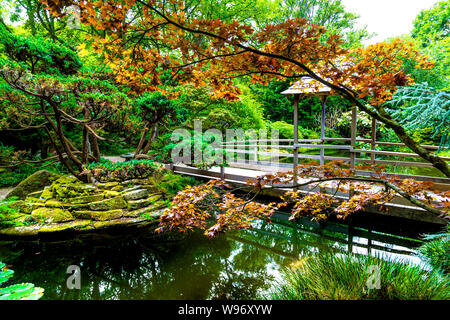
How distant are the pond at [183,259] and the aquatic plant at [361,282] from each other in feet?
2.15

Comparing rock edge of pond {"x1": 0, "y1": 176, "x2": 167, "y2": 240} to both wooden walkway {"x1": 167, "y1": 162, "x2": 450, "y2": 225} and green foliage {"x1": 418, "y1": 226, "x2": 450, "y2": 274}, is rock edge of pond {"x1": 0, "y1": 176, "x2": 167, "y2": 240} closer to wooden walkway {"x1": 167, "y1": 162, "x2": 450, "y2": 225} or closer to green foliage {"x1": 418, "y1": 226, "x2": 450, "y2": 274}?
wooden walkway {"x1": 167, "y1": 162, "x2": 450, "y2": 225}

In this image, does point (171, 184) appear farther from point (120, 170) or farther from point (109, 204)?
point (109, 204)

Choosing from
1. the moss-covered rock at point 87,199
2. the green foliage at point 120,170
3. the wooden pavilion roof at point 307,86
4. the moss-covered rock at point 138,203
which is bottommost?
the moss-covered rock at point 138,203

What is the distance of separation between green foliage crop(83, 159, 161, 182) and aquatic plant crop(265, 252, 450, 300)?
15.0 feet

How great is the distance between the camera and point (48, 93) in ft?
14.8

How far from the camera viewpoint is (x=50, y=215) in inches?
190

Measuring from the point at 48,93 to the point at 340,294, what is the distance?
18.7ft

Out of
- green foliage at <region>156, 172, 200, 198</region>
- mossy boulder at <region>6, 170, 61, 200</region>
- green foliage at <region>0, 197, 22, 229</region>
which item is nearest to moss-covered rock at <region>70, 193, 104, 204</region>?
green foliage at <region>0, 197, 22, 229</region>

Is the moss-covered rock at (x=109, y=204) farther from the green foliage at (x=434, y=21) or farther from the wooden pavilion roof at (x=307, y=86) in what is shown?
the green foliage at (x=434, y=21)

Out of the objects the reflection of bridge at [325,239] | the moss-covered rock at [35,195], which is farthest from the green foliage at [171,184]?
the moss-covered rock at [35,195]

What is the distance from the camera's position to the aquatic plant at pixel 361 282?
2.07 m

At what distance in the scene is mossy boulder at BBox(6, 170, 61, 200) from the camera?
5895mm

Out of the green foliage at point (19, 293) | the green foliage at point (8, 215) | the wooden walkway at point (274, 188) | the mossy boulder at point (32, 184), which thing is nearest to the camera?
the green foliage at point (19, 293)

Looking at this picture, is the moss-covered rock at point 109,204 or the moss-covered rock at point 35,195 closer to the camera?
the moss-covered rock at point 109,204
